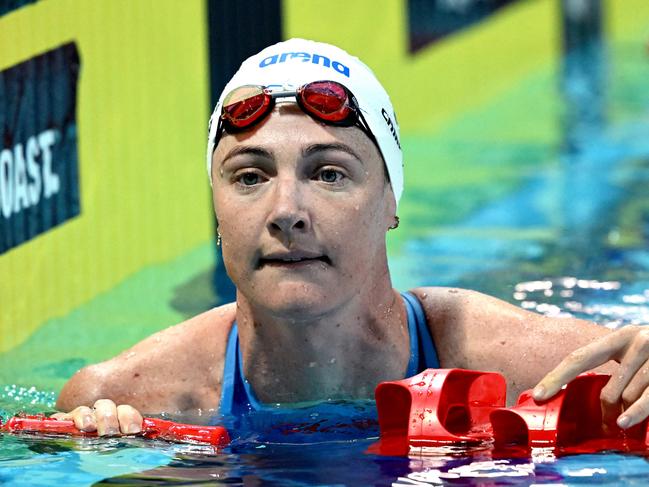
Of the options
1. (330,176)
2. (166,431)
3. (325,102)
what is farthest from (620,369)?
(166,431)

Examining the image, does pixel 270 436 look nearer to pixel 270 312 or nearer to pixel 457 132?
pixel 270 312

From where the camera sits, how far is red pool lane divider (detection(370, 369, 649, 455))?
3020mm

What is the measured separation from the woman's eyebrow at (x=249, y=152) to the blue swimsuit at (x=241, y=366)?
541 millimetres

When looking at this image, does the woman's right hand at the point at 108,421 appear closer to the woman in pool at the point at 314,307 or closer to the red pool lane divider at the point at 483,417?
the woman in pool at the point at 314,307

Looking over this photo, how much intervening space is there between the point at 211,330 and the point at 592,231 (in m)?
3.65

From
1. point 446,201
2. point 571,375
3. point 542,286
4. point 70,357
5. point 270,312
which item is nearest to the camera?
point 571,375

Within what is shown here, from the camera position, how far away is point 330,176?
3.27m

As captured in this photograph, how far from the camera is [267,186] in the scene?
3.24 m

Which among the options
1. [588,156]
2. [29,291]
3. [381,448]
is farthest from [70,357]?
[588,156]

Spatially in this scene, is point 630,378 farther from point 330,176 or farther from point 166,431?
point 166,431

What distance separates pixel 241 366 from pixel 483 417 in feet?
2.22

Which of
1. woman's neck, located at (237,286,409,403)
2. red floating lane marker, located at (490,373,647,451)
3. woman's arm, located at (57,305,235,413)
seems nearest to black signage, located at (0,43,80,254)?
woman's arm, located at (57,305,235,413)

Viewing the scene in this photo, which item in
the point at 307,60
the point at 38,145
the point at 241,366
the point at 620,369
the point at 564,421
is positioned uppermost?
the point at 38,145

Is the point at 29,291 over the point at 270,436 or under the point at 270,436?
over
